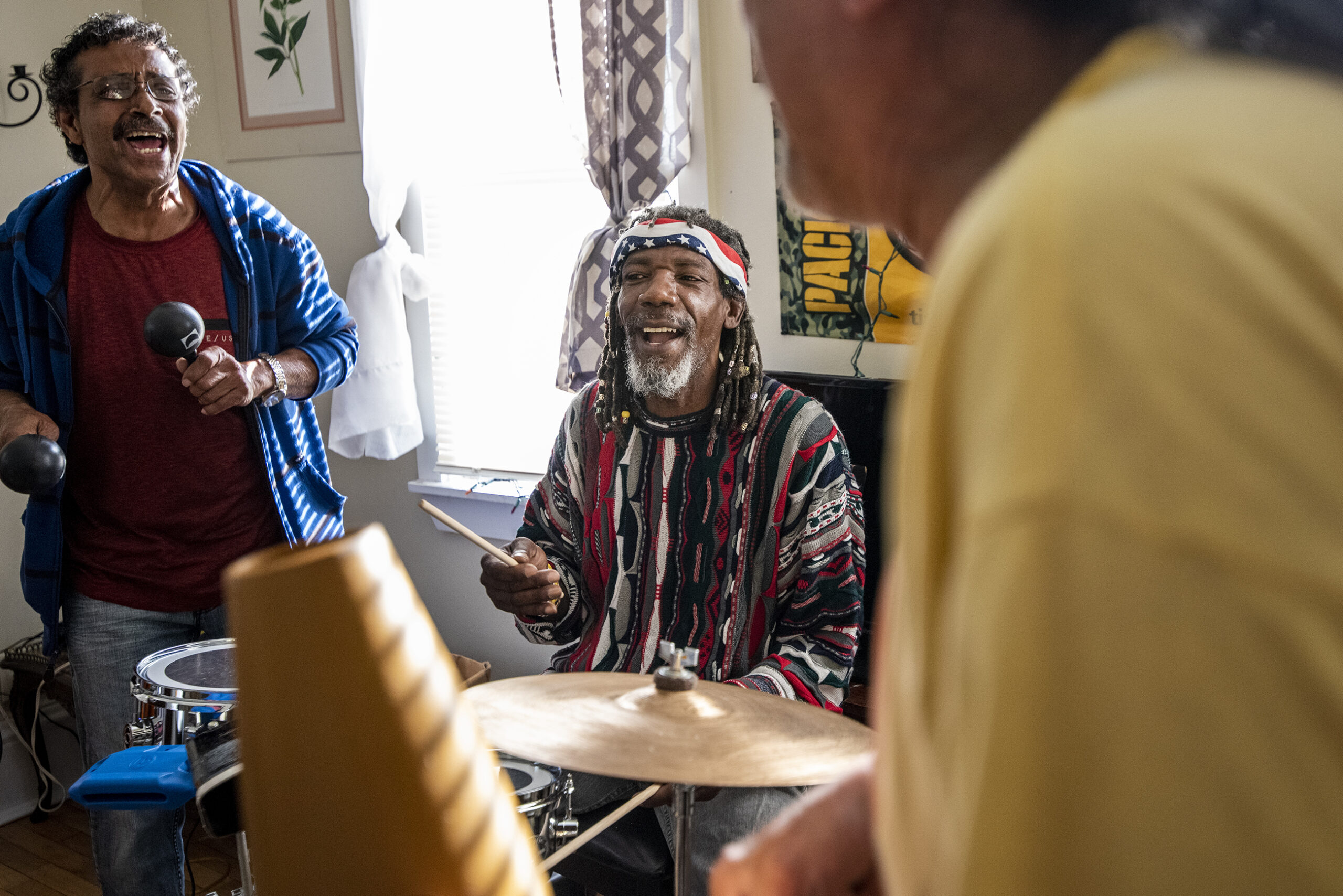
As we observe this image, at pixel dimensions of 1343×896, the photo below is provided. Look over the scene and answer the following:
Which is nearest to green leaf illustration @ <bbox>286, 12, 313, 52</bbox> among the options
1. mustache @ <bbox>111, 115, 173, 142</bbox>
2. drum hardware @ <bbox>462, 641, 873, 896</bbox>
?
mustache @ <bbox>111, 115, 173, 142</bbox>

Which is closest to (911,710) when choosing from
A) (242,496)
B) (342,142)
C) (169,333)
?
(169,333)

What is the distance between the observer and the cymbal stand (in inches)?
60.3

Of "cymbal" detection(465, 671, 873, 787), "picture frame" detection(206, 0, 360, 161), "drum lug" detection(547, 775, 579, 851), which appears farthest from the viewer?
"picture frame" detection(206, 0, 360, 161)

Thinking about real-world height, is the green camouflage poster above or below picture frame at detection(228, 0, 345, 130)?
below

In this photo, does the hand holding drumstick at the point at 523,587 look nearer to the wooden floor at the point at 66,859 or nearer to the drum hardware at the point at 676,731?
the drum hardware at the point at 676,731

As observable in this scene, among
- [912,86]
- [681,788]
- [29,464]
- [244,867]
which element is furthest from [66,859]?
[912,86]

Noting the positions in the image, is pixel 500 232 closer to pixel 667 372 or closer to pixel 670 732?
pixel 667 372

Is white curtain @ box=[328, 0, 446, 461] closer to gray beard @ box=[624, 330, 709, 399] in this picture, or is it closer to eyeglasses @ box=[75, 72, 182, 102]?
eyeglasses @ box=[75, 72, 182, 102]

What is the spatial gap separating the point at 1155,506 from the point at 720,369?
2051 millimetres

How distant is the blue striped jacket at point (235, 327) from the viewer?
229cm

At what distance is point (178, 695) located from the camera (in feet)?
6.37

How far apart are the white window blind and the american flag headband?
2.49ft

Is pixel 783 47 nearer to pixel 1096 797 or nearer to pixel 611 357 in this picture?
pixel 1096 797

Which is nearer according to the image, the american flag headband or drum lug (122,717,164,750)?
drum lug (122,717,164,750)
